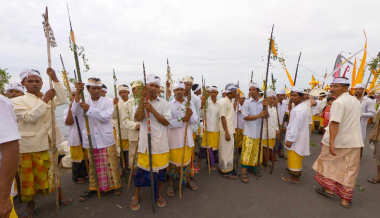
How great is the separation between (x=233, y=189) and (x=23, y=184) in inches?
166

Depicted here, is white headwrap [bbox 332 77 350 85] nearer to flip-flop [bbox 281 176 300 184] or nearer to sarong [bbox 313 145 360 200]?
sarong [bbox 313 145 360 200]

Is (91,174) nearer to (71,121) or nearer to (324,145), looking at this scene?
(71,121)

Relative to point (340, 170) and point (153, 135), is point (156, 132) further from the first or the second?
point (340, 170)

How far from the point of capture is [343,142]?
3.52 m

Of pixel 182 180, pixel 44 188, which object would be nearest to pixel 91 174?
pixel 44 188

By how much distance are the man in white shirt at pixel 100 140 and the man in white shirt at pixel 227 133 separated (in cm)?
273

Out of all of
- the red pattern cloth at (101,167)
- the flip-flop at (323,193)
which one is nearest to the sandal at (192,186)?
the red pattern cloth at (101,167)

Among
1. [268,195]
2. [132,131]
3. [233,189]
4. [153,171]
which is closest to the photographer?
[153,171]

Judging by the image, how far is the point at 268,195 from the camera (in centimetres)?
397

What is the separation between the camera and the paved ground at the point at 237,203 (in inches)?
132

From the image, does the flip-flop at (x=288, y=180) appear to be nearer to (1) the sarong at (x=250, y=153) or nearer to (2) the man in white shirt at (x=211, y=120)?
(1) the sarong at (x=250, y=153)

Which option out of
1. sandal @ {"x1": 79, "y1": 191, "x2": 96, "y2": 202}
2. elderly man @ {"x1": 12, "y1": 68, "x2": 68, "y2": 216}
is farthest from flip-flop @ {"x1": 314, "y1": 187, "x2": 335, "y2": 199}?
elderly man @ {"x1": 12, "y1": 68, "x2": 68, "y2": 216}

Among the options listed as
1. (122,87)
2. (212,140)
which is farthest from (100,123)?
(212,140)

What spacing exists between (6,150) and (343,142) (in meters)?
5.05
